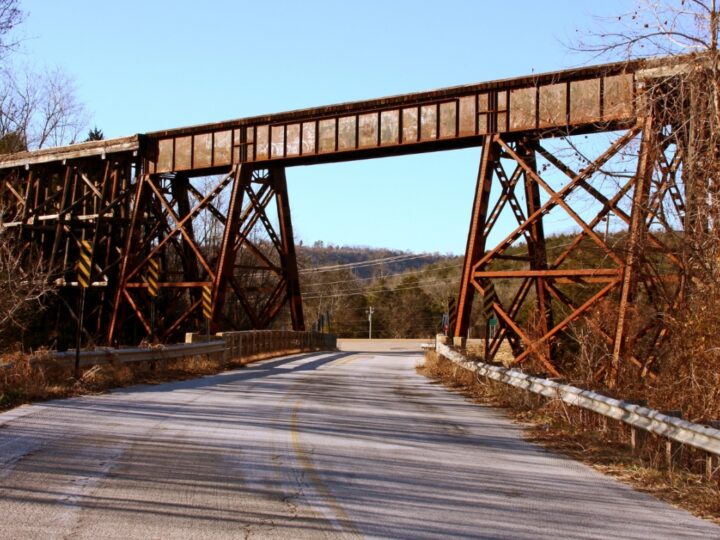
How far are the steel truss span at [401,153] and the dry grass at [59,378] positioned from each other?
4655 millimetres

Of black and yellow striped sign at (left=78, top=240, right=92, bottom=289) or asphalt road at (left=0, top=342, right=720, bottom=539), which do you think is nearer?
asphalt road at (left=0, top=342, right=720, bottom=539)

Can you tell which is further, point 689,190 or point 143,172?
point 143,172

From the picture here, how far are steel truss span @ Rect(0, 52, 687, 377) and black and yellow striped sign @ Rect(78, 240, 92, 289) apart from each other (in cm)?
495

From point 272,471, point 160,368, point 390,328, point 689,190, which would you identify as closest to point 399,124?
point 160,368

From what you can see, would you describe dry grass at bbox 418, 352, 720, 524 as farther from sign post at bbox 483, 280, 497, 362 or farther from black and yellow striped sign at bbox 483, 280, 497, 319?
black and yellow striped sign at bbox 483, 280, 497, 319

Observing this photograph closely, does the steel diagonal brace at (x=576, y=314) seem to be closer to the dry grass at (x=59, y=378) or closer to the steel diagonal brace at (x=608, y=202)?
the steel diagonal brace at (x=608, y=202)

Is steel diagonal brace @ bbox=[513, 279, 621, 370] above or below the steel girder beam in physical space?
below

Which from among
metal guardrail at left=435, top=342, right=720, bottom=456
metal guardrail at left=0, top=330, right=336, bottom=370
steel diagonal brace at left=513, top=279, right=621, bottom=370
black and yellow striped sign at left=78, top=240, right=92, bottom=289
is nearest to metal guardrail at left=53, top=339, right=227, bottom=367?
metal guardrail at left=0, top=330, right=336, bottom=370

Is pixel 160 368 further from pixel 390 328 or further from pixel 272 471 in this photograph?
pixel 390 328

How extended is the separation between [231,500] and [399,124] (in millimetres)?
20568

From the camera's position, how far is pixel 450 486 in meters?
7.75

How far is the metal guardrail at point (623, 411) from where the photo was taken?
8133 mm

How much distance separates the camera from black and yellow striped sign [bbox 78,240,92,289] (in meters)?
17.2

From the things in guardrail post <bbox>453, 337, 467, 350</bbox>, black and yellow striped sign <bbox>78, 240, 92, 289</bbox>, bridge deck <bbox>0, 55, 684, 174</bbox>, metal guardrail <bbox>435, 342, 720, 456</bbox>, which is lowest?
metal guardrail <bbox>435, 342, 720, 456</bbox>
